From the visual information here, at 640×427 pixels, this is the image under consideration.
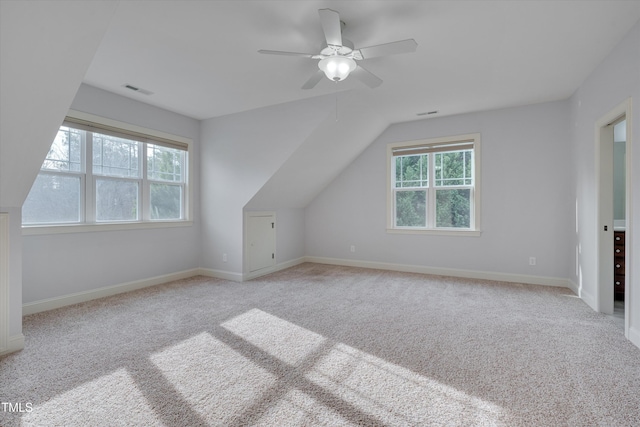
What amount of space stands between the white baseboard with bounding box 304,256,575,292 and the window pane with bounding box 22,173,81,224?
390 cm

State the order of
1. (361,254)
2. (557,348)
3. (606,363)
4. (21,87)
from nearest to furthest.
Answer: (21,87)
(606,363)
(557,348)
(361,254)

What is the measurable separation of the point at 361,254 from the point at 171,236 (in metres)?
3.15

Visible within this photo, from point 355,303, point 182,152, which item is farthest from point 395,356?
point 182,152

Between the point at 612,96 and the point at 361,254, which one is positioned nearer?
the point at 612,96

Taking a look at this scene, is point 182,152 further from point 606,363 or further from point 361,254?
point 606,363

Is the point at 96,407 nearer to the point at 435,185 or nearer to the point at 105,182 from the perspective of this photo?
the point at 105,182

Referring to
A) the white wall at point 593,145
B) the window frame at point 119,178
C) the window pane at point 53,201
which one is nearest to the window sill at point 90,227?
the window frame at point 119,178

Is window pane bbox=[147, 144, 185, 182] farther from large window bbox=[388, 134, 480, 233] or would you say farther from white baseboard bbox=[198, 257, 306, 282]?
large window bbox=[388, 134, 480, 233]

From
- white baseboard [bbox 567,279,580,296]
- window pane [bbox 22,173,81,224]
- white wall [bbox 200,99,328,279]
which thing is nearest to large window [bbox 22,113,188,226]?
window pane [bbox 22,173,81,224]

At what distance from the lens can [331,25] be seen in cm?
197

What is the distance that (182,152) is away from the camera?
4672mm

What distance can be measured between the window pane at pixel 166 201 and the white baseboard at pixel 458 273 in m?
2.75

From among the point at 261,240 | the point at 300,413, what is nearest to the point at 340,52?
the point at 300,413

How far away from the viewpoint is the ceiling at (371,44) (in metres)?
2.17
